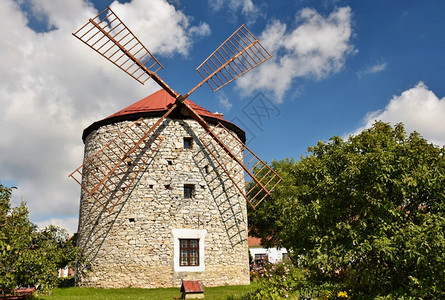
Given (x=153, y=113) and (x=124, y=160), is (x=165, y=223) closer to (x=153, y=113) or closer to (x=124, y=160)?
(x=124, y=160)

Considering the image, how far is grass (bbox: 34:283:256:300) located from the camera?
11562 millimetres

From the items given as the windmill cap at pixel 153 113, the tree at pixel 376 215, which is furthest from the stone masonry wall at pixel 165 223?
the tree at pixel 376 215

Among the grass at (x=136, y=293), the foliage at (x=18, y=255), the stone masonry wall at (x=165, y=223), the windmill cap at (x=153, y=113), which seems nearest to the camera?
the foliage at (x=18, y=255)

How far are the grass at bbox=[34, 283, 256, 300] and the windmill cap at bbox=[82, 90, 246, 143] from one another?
7.11 metres

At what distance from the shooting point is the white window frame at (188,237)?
14062 millimetres

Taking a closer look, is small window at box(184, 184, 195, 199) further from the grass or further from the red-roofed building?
the grass

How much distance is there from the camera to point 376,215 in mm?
7543

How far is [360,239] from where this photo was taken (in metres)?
7.39

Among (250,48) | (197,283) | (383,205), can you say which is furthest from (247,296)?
(250,48)

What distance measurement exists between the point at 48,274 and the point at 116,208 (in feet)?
16.8

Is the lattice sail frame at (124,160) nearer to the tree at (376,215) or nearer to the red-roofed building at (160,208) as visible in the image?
the red-roofed building at (160,208)

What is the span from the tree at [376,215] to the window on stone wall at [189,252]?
21.3 feet

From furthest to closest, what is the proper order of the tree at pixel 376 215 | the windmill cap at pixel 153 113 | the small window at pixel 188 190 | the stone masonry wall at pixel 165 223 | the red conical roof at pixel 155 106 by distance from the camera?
the red conical roof at pixel 155 106 < the windmill cap at pixel 153 113 < the small window at pixel 188 190 < the stone masonry wall at pixel 165 223 < the tree at pixel 376 215

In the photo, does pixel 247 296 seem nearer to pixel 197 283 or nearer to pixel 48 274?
pixel 197 283
